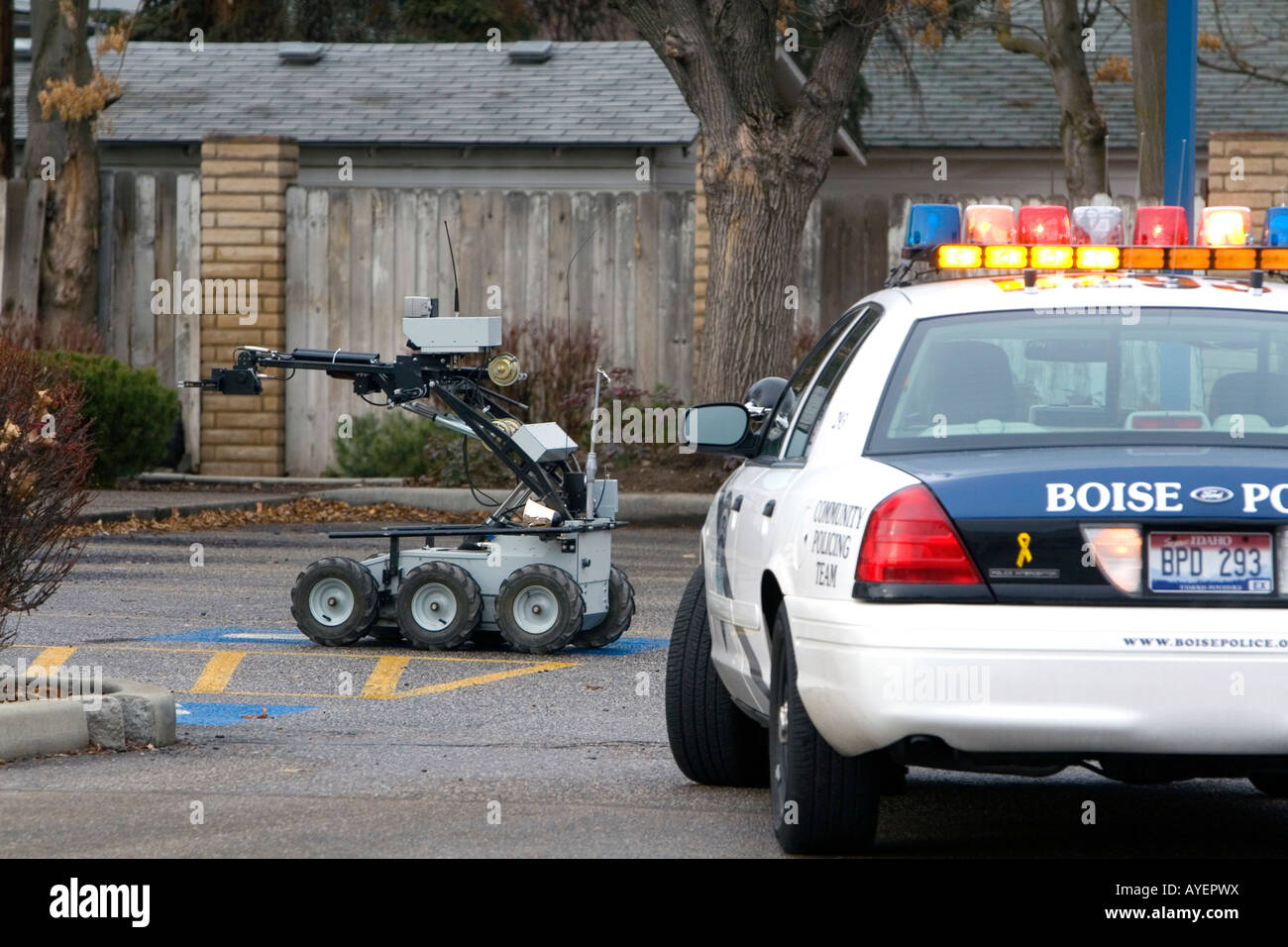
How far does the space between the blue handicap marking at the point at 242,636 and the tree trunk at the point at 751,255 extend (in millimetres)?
5823

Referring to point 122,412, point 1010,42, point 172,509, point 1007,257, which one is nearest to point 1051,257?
point 1007,257

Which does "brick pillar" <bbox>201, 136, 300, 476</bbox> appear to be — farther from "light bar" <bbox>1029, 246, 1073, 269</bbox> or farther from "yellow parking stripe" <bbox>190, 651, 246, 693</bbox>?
"light bar" <bbox>1029, 246, 1073, 269</bbox>

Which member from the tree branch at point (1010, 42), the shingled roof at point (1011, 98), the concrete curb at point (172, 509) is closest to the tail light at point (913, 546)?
the concrete curb at point (172, 509)

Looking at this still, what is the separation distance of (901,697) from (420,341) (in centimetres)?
553

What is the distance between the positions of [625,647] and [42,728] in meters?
3.82

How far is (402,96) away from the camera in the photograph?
2584 centimetres

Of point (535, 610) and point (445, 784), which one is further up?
point (535, 610)

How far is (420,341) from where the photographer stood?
998 cm

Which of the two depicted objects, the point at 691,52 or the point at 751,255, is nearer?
the point at 691,52

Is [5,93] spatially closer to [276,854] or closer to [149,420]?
[149,420]

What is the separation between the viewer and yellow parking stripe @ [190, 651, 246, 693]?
29.0 feet

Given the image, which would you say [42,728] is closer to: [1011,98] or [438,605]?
[438,605]

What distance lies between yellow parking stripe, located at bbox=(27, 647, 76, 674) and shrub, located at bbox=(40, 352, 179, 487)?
20.6 ft

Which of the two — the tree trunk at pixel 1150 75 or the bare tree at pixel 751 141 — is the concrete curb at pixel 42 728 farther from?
the tree trunk at pixel 1150 75
